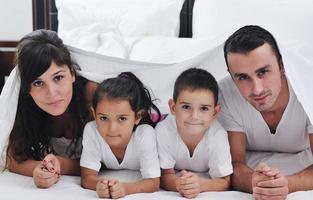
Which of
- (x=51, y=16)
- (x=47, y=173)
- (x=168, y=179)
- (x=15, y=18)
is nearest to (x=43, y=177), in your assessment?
(x=47, y=173)

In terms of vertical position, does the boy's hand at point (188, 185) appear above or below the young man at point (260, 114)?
below

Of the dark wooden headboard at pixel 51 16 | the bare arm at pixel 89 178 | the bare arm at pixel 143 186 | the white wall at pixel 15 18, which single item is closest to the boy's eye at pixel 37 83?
the bare arm at pixel 89 178

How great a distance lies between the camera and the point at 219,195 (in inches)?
47.9

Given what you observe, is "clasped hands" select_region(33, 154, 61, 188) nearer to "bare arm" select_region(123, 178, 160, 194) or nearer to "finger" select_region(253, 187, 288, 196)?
"bare arm" select_region(123, 178, 160, 194)

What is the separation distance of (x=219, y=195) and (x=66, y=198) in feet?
1.29

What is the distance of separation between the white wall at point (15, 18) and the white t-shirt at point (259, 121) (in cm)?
162

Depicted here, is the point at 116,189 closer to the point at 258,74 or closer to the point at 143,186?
the point at 143,186

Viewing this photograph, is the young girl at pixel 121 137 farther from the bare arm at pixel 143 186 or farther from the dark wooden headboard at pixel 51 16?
the dark wooden headboard at pixel 51 16

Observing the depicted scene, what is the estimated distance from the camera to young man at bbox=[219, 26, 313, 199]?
3.97 feet

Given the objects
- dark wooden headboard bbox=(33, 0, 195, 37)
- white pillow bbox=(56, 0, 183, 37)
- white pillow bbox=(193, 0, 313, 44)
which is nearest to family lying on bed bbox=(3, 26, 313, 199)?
white pillow bbox=(193, 0, 313, 44)

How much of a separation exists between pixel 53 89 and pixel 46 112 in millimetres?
170

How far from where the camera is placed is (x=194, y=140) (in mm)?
1333

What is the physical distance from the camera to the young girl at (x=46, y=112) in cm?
132

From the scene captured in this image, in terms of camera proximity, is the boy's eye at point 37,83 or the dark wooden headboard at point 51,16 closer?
the boy's eye at point 37,83
